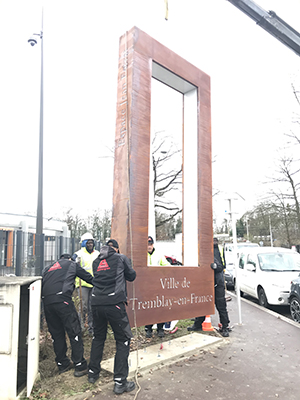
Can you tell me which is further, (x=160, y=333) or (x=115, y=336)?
(x=160, y=333)

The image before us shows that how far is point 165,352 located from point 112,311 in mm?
1875

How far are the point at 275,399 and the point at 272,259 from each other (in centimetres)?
767

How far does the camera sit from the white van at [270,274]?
968cm

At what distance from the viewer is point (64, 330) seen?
4855 millimetres

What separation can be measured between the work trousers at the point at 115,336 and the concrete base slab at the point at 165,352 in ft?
1.21

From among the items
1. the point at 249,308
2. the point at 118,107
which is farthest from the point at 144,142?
the point at 249,308

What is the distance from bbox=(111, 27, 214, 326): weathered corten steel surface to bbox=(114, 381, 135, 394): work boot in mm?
1125

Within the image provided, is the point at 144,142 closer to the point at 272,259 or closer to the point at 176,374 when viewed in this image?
the point at 176,374

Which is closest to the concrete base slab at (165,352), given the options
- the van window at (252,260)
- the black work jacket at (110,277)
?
the black work jacket at (110,277)

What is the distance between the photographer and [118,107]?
5.97m

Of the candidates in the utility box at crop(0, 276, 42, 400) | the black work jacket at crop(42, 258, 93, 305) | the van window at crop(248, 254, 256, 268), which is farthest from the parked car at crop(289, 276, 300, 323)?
the utility box at crop(0, 276, 42, 400)

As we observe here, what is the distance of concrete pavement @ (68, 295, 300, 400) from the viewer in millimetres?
4203

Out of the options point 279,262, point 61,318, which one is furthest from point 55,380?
point 279,262

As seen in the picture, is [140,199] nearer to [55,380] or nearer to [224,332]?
[55,380]
